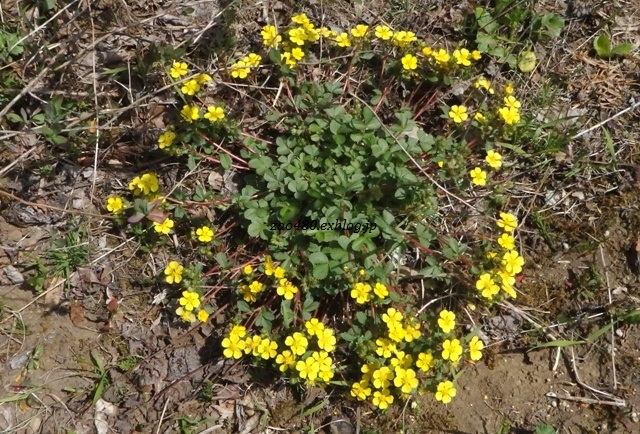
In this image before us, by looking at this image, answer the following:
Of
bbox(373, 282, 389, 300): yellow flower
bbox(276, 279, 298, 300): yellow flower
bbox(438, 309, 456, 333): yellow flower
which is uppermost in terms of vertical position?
bbox(373, 282, 389, 300): yellow flower

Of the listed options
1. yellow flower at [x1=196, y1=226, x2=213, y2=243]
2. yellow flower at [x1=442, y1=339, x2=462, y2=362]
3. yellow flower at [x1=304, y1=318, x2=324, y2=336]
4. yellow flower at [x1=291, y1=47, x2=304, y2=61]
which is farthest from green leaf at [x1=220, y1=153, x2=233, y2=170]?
yellow flower at [x1=442, y1=339, x2=462, y2=362]

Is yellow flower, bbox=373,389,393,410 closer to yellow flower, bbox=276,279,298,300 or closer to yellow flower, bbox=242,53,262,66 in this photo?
yellow flower, bbox=276,279,298,300

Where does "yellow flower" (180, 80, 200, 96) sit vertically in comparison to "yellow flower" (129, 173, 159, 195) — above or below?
above

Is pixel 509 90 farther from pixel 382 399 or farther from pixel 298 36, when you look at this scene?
pixel 382 399

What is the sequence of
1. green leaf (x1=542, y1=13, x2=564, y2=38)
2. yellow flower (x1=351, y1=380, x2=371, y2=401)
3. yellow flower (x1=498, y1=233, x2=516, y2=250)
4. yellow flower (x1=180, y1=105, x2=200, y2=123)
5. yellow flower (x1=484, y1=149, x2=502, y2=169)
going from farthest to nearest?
green leaf (x1=542, y1=13, x2=564, y2=38) < yellow flower (x1=484, y1=149, x2=502, y2=169) < yellow flower (x1=180, y1=105, x2=200, y2=123) < yellow flower (x1=498, y1=233, x2=516, y2=250) < yellow flower (x1=351, y1=380, x2=371, y2=401)

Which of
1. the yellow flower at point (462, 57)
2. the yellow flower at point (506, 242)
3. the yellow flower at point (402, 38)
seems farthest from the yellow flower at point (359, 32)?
the yellow flower at point (506, 242)

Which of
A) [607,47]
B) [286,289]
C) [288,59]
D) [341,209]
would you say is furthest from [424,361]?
[607,47]

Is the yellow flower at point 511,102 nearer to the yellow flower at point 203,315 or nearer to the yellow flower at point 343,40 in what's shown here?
the yellow flower at point 343,40
